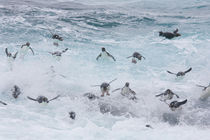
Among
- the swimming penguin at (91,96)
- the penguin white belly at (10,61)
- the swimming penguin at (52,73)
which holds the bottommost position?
the swimming penguin at (91,96)

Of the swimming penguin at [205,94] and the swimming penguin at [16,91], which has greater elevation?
the swimming penguin at [205,94]

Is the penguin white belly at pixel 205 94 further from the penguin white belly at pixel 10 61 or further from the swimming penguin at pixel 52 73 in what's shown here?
the penguin white belly at pixel 10 61

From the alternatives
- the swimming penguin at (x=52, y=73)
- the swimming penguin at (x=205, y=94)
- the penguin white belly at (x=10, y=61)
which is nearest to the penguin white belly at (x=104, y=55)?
the swimming penguin at (x=52, y=73)

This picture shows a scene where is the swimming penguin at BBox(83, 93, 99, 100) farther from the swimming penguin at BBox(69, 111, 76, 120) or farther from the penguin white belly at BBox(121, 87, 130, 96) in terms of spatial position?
the swimming penguin at BBox(69, 111, 76, 120)

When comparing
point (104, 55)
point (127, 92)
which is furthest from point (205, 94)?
point (104, 55)

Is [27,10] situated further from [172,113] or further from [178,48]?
[172,113]

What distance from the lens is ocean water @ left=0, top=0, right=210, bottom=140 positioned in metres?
8.67

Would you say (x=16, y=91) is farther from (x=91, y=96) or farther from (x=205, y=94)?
(x=205, y=94)

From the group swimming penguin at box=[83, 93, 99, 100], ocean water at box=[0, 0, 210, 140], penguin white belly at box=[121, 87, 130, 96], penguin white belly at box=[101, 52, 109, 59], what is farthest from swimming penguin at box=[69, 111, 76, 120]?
penguin white belly at box=[101, 52, 109, 59]

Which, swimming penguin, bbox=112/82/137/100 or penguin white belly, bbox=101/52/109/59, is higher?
penguin white belly, bbox=101/52/109/59

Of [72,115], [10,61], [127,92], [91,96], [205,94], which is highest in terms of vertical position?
[10,61]

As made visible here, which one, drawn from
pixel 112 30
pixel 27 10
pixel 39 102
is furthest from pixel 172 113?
pixel 27 10

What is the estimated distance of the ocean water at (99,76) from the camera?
8.67 metres

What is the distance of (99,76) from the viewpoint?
1367cm
